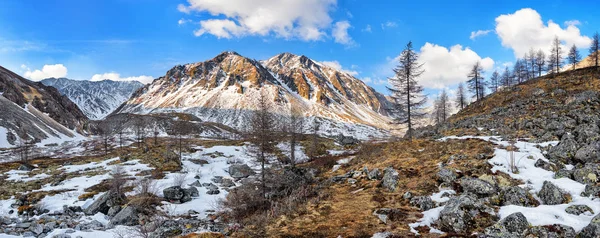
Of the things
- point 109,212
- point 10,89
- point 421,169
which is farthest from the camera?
point 10,89

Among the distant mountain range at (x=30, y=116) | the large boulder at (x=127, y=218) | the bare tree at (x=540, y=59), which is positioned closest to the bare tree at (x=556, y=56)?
the bare tree at (x=540, y=59)

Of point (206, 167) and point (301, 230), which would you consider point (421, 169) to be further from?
point (206, 167)

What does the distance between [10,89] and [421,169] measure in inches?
8888

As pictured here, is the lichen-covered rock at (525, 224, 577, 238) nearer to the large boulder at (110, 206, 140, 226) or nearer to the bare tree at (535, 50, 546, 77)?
the large boulder at (110, 206, 140, 226)

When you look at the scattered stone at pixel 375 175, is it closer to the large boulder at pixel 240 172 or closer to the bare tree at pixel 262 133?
the bare tree at pixel 262 133

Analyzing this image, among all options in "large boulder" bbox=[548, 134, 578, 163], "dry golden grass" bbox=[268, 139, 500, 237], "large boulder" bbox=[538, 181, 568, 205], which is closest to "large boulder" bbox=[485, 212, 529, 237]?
"dry golden grass" bbox=[268, 139, 500, 237]

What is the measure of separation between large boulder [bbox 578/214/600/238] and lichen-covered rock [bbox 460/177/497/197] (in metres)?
4.43

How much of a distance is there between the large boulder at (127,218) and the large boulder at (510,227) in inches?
837

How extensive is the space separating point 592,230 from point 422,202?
609 cm

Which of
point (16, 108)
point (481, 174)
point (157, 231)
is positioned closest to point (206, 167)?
point (157, 231)

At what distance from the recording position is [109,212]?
22.9 meters

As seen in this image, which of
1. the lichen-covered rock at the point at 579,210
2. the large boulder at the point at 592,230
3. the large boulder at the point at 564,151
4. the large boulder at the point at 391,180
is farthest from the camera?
Answer: the large boulder at the point at 391,180

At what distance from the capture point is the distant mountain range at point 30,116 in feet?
405

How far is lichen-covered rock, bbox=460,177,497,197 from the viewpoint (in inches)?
516
